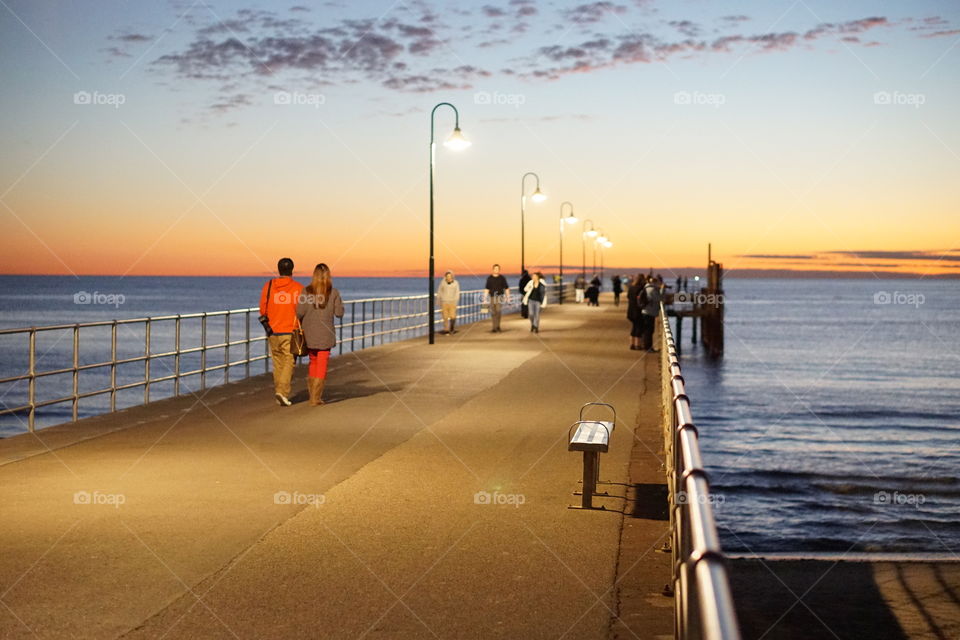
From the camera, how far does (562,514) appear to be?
7.93 metres

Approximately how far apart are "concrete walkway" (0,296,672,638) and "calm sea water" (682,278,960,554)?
25.5 feet

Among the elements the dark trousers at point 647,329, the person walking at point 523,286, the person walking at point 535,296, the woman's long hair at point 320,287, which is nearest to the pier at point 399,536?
the woman's long hair at point 320,287

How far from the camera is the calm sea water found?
64.9 ft

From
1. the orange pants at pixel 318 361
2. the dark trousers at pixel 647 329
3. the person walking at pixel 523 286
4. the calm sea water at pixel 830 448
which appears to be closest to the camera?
the orange pants at pixel 318 361

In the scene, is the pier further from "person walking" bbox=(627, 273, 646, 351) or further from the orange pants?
"person walking" bbox=(627, 273, 646, 351)

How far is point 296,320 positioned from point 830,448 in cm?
2046

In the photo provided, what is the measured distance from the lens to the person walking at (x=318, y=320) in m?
14.2

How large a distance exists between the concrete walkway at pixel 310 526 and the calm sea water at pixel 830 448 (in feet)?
25.5

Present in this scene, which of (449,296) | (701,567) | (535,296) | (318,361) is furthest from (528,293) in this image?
(701,567)

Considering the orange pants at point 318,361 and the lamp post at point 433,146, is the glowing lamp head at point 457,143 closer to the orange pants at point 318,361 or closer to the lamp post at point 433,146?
the lamp post at point 433,146

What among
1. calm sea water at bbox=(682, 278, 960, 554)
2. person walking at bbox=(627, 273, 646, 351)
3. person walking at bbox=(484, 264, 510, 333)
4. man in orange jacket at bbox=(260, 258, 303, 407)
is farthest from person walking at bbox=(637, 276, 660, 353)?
man in orange jacket at bbox=(260, 258, 303, 407)

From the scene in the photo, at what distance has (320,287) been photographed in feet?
46.3

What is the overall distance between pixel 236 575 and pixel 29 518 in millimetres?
2170

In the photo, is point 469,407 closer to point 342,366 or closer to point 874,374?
point 342,366
